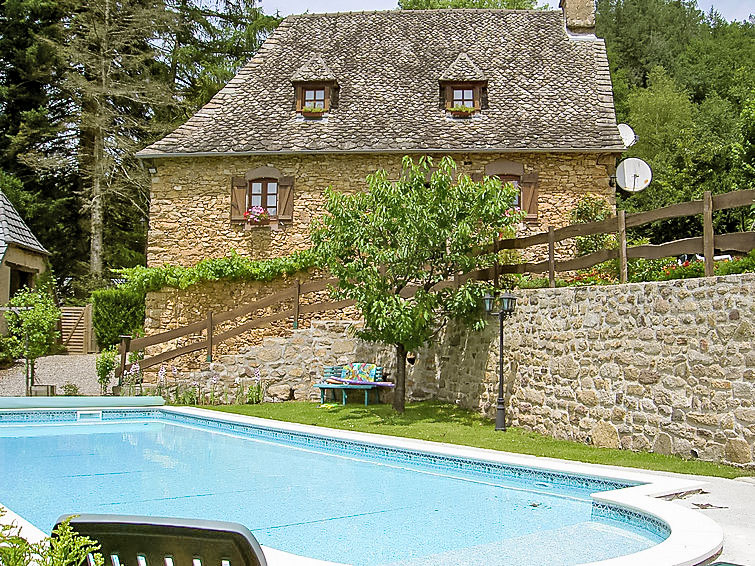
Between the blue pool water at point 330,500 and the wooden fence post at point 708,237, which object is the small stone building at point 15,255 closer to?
the blue pool water at point 330,500

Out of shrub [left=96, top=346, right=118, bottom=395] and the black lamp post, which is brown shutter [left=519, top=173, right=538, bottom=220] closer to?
the black lamp post

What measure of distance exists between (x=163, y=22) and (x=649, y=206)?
18405mm

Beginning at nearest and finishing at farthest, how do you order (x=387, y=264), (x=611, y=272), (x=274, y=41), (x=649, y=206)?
(x=611, y=272)
(x=387, y=264)
(x=274, y=41)
(x=649, y=206)

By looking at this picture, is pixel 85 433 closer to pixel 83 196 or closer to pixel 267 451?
pixel 267 451

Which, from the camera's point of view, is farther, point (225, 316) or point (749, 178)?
point (749, 178)

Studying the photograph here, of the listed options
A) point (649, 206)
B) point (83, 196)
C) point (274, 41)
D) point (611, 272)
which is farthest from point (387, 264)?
point (83, 196)

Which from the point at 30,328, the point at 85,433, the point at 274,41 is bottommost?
the point at 85,433

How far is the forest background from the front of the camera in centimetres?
2580

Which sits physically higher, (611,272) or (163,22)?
(163,22)

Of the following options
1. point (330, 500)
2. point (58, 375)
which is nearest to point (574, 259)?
point (330, 500)

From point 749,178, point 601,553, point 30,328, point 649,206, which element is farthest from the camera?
point 649,206

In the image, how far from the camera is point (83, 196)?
27.5 metres

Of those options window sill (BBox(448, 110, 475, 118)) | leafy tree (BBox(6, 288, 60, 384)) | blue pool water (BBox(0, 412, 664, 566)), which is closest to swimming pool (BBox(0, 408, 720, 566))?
blue pool water (BBox(0, 412, 664, 566))

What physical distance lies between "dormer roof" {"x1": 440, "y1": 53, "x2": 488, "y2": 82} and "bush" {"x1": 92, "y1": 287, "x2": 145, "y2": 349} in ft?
37.1
